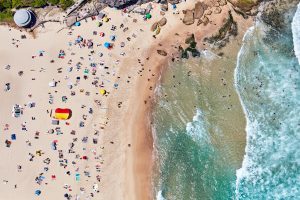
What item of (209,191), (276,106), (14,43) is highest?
(14,43)

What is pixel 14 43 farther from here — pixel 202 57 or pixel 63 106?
pixel 202 57

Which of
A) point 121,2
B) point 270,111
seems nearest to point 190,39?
A: point 121,2

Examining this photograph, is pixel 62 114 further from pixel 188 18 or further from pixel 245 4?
pixel 245 4

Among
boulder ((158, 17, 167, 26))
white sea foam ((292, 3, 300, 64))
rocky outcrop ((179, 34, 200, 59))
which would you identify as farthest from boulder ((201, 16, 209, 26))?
white sea foam ((292, 3, 300, 64))

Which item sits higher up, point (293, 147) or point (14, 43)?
point (14, 43)

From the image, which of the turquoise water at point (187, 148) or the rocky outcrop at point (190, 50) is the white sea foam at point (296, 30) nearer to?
the rocky outcrop at point (190, 50)

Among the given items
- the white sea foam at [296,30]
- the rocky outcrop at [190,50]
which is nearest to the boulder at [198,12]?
the rocky outcrop at [190,50]

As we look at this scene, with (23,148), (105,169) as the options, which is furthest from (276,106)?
(23,148)
